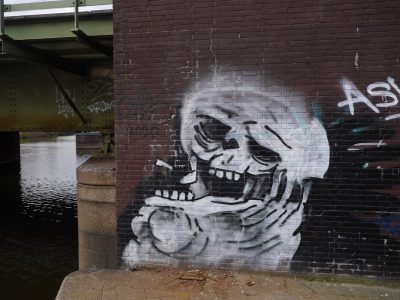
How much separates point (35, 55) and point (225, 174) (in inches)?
170

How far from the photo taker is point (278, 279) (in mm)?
5598

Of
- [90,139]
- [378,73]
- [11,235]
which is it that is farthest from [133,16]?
[90,139]

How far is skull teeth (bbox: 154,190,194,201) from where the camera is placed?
5781 mm

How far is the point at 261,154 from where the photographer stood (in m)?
5.60

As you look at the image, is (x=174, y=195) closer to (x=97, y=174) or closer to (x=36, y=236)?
(x=97, y=174)

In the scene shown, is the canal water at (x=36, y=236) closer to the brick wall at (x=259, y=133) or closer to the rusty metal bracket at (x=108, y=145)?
the rusty metal bracket at (x=108, y=145)

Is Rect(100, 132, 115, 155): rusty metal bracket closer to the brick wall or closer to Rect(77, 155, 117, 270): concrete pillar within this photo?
Rect(77, 155, 117, 270): concrete pillar

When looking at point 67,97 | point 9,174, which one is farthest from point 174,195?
point 9,174

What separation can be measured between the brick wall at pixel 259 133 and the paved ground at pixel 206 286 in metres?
0.18

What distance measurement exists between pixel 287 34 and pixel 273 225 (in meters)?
2.52

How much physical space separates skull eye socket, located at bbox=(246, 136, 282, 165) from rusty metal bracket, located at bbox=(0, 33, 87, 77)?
422cm

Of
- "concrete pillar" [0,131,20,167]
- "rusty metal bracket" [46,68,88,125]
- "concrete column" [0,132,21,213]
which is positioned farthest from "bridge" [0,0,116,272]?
"concrete pillar" [0,131,20,167]

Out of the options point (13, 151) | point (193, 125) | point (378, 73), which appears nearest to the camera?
point (378, 73)

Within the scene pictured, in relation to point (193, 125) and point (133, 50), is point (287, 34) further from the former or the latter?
point (133, 50)
